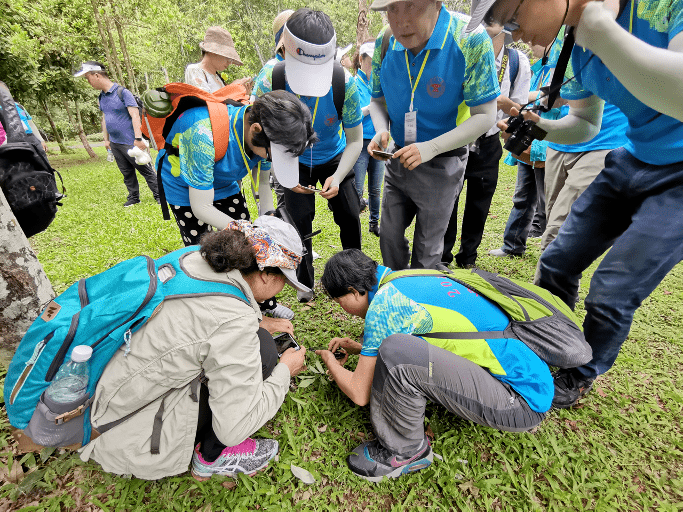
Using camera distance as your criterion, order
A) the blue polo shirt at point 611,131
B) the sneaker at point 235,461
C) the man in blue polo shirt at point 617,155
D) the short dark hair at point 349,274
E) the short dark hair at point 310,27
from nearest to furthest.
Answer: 1. the man in blue polo shirt at point 617,155
2. the sneaker at point 235,461
3. the short dark hair at point 349,274
4. the short dark hair at point 310,27
5. the blue polo shirt at point 611,131

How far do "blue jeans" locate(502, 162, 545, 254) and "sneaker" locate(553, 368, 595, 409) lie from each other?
2278 mm

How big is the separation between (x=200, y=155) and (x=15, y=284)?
3.86 feet

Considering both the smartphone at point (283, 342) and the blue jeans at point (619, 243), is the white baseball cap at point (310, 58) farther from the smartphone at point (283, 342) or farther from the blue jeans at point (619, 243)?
the blue jeans at point (619, 243)

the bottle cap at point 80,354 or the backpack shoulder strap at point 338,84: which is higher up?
the backpack shoulder strap at point 338,84

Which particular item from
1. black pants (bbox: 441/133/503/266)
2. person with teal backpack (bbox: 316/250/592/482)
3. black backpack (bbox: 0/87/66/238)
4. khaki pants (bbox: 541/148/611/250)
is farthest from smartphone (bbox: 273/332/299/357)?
khaki pants (bbox: 541/148/611/250)

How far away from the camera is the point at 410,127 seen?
7.63ft

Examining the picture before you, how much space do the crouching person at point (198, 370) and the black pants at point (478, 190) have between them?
7.59 ft

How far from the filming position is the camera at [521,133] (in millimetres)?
2109

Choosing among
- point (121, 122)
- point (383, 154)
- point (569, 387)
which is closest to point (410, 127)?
point (383, 154)

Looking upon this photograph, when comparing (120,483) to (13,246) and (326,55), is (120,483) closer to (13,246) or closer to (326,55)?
(13,246)

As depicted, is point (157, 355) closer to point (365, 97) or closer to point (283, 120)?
point (283, 120)

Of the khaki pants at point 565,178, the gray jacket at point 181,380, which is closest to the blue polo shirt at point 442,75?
the khaki pants at point 565,178

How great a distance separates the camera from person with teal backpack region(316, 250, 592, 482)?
5.15 ft

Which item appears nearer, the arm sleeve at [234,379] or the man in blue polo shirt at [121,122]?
the arm sleeve at [234,379]
